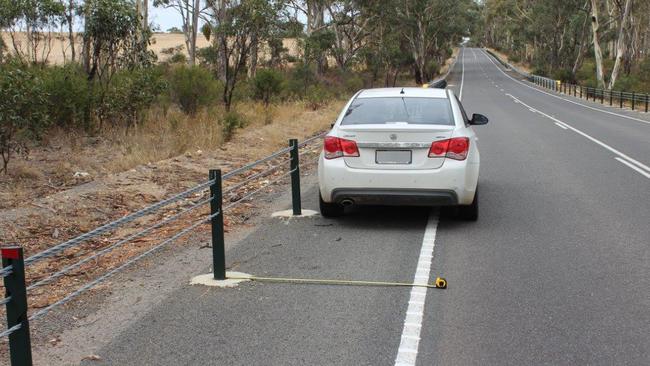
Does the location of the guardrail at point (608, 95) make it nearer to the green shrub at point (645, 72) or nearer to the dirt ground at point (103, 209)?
the green shrub at point (645, 72)

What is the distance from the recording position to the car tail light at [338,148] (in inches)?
317

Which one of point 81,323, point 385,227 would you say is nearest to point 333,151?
point 385,227

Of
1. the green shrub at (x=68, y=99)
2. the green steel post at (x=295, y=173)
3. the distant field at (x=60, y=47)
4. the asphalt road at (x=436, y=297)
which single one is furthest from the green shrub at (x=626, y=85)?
the green steel post at (x=295, y=173)

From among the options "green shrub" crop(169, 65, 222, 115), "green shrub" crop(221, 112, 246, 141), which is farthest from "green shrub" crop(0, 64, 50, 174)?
"green shrub" crop(169, 65, 222, 115)

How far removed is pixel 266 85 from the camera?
94.5 ft

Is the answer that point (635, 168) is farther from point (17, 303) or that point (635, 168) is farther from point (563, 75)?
point (563, 75)

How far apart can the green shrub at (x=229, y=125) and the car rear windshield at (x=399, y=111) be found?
355 inches

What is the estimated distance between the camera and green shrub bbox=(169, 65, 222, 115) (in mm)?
21469

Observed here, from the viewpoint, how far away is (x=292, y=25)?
138 feet

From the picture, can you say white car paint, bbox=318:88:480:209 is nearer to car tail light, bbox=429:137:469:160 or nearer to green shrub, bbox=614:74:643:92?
car tail light, bbox=429:137:469:160

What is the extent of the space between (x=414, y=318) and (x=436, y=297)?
1.84ft

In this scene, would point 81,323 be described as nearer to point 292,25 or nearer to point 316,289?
point 316,289

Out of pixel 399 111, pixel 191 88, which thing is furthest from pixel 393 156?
pixel 191 88

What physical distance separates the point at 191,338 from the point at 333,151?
3757mm
